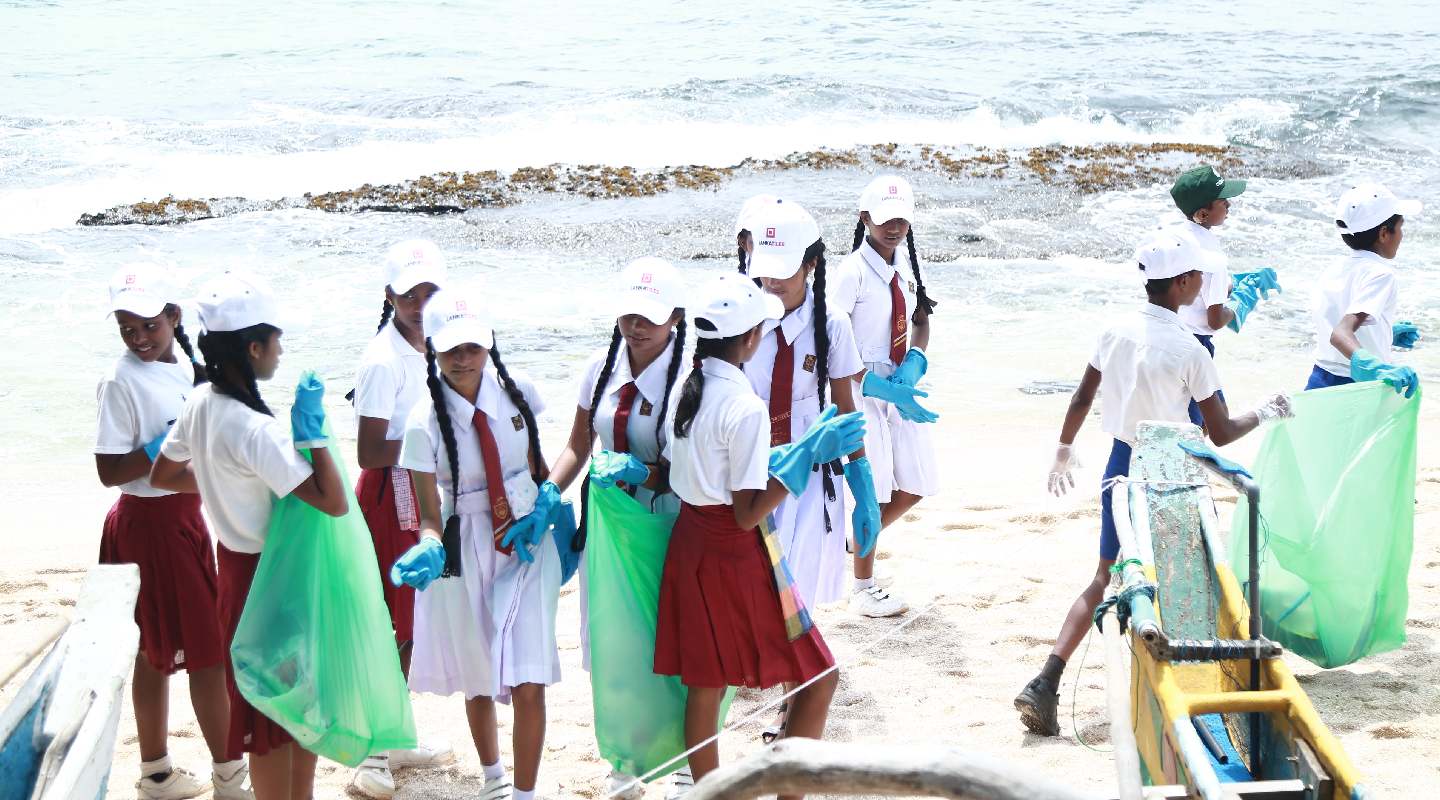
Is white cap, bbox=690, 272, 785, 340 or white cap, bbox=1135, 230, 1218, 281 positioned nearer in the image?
white cap, bbox=690, 272, 785, 340

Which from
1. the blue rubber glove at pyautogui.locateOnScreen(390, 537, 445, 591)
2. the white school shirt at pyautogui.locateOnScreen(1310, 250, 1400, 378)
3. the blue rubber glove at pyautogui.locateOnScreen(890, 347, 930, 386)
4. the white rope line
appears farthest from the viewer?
the white school shirt at pyautogui.locateOnScreen(1310, 250, 1400, 378)

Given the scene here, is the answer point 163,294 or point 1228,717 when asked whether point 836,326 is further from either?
point 163,294

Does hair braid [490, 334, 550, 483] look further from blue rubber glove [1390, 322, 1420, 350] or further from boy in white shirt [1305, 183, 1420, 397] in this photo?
blue rubber glove [1390, 322, 1420, 350]

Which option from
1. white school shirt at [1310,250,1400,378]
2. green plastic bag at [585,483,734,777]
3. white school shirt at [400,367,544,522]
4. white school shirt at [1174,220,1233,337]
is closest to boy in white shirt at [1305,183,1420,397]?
white school shirt at [1310,250,1400,378]

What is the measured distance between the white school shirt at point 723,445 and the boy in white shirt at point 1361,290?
8.96ft

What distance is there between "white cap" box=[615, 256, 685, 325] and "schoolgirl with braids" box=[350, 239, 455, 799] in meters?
0.84

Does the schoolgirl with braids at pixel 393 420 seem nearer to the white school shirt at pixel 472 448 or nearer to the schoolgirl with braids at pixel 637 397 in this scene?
the white school shirt at pixel 472 448

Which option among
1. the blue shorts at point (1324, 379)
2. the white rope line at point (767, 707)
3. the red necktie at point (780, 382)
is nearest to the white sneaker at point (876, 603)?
A: the white rope line at point (767, 707)

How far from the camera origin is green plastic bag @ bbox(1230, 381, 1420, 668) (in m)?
4.64

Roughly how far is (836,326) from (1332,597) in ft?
6.32

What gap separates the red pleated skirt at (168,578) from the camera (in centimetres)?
417

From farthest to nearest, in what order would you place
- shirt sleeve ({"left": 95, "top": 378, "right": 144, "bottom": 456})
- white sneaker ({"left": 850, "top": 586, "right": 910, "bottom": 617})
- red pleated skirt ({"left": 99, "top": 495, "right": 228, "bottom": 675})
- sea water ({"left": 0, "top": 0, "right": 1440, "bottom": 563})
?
sea water ({"left": 0, "top": 0, "right": 1440, "bottom": 563}) < white sneaker ({"left": 850, "top": 586, "right": 910, "bottom": 617}) < red pleated skirt ({"left": 99, "top": 495, "right": 228, "bottom": 675}) < shirt sleeve ({"left": 95, "top": 378, "right": 144, "bottom": 456})

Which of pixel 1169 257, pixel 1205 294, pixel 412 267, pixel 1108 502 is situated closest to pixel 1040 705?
pixel 1108 502

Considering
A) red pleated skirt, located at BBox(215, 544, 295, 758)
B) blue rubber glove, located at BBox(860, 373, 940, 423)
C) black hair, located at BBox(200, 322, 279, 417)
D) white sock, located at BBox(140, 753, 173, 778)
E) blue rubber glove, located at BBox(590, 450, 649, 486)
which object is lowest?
white sock, located at BBox(140, 753, 173, 778)
